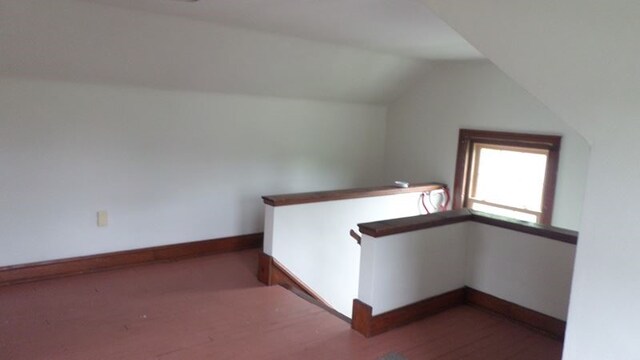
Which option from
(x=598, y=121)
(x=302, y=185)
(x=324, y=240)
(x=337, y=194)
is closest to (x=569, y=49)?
(x=598, y=121)

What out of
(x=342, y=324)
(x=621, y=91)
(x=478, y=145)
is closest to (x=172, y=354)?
(x=342, y=324)

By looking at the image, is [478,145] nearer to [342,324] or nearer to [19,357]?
[342,324]

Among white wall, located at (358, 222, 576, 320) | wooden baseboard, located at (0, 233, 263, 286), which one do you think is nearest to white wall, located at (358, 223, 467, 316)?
white wall, located at (358, 222, 576, 320)

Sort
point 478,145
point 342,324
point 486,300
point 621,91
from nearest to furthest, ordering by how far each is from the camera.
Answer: point 621,91
point 342,324
point 486,300
point 478,145

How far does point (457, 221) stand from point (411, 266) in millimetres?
573

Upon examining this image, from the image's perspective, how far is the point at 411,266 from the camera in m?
3.31

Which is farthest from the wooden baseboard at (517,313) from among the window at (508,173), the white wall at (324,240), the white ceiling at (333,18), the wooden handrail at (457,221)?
the white ceiling at (333,18)

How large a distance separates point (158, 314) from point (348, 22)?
2483 mm

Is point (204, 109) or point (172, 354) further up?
point (204, 109)

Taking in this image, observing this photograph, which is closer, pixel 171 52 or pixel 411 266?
pixel 411 266

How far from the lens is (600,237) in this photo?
1.64 meters

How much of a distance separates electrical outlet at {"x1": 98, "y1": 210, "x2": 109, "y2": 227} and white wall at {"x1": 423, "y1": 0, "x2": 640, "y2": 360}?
3506 millimetres

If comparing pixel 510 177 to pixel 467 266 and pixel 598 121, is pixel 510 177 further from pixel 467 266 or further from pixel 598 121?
pixel 598 121

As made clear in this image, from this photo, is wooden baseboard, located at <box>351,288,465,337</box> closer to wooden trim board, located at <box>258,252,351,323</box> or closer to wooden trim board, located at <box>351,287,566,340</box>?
wooden trim board, located at <box>351,287,566,340</box>
